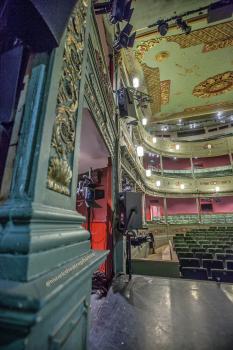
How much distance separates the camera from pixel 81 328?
44.2 inches

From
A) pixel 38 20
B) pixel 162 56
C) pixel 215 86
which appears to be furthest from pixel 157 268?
pixel 215 86

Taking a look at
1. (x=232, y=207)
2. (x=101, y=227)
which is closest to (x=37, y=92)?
(x=101, y=227)

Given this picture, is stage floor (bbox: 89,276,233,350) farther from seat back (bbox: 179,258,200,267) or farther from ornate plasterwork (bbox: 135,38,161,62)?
ornate plasterwork (bbox: 135,38,161,62)

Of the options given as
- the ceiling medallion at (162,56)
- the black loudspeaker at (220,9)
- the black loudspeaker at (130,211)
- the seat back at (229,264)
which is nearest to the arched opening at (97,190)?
the black loudspeaker at (130,211)

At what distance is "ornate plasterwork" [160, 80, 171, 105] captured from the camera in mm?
9594

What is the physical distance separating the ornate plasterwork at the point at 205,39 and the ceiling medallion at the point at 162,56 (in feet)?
1.84

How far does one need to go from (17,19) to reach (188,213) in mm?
17977

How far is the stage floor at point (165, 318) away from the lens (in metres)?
1.92

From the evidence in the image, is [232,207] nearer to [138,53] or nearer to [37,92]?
[138,53]

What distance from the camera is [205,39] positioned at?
23.4 ft

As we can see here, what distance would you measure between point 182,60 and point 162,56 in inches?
39.8

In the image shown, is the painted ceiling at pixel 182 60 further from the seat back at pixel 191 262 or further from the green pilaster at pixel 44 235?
the seat back at pixel 191 262

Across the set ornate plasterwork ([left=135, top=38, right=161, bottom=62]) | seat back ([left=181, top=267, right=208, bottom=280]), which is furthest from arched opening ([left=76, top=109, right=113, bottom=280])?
ornate plasterwork ([left=135, top=38, right=161, bottom=62])

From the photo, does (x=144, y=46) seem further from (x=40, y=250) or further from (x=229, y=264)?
(x=40, y=250)
